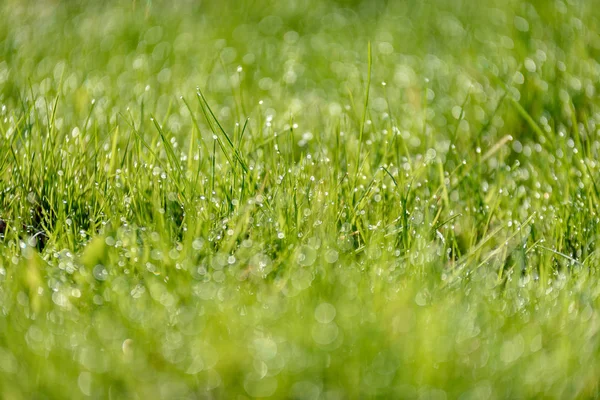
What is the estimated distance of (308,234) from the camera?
5.48 feet

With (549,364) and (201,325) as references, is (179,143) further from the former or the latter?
(549,364)

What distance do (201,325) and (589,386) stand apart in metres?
0.70

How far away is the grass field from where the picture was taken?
122 cm

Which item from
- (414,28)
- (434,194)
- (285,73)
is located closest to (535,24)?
(414,28)

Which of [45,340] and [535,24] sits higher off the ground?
[45,340]

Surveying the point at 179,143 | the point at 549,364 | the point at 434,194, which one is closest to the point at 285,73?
the point at 179,143

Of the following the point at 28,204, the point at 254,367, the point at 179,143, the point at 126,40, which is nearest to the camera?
the point at 254,367

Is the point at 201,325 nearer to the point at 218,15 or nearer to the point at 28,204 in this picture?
the point at 28,204

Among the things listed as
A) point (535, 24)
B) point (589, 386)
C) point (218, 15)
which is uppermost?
point (589, 386)

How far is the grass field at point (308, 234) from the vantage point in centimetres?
122

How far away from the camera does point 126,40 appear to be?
11.5ft

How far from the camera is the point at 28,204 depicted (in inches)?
72.0

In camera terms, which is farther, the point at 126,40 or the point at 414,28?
the point at 414,28

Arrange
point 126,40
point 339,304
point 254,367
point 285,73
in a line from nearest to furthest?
point 254,367
point 339,304
point 285,73
point 126,40
